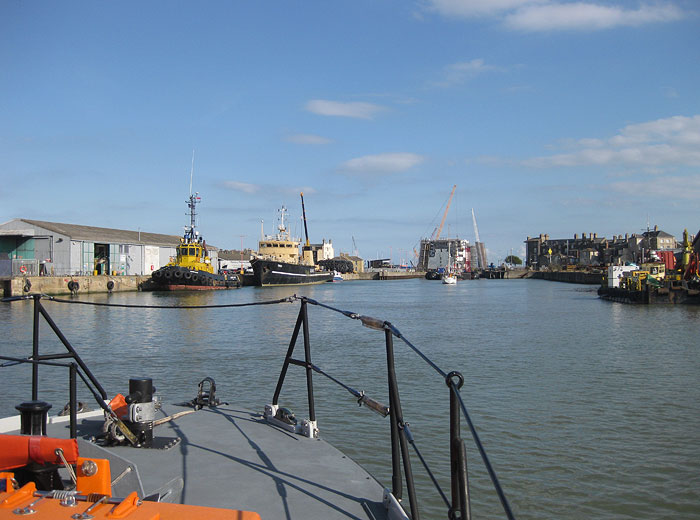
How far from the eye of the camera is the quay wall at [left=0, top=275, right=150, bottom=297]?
4719cm

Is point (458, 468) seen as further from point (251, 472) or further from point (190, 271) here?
point (190, 271)

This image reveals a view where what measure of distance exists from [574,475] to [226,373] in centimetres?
1047

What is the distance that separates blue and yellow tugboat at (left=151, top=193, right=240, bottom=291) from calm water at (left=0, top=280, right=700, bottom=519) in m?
30.0


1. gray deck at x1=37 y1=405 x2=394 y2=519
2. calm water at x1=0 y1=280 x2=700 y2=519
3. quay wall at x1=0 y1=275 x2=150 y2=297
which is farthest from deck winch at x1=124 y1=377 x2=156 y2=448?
quay wall at x1=0 y1=275 x2=150 y2=297

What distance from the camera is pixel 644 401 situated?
42.2 ft

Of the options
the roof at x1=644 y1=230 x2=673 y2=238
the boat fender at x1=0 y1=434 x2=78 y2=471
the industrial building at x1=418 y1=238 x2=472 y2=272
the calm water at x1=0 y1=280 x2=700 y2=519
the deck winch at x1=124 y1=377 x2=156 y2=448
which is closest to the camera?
the boat fender at x1=0 y1=434 x2=78 y2=471

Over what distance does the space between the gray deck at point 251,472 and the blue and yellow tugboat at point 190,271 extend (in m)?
56.5

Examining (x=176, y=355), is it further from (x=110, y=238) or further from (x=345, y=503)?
(x=110, y=238)

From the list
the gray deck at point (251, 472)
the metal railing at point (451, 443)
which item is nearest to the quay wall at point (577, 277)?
the gray deck at point (251, 472)

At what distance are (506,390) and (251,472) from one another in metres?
10.4

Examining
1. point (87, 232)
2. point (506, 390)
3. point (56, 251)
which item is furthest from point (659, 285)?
point (87, 232)

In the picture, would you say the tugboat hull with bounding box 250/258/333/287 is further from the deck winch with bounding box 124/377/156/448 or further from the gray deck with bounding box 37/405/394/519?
the deck winch with bounding box 124/377/156/448

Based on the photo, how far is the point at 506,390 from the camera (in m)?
13.9

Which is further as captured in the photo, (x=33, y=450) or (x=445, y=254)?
(x=445, y=254)
